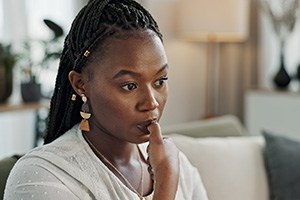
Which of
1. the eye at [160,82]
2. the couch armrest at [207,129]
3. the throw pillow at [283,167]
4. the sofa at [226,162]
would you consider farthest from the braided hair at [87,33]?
the throw pillow at [283,167]

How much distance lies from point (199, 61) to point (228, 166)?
2.40 metres

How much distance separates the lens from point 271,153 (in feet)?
6.46

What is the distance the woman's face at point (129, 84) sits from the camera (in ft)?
3.97

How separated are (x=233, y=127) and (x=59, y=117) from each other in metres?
0.98

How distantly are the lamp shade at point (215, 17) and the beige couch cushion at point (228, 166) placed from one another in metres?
1.78

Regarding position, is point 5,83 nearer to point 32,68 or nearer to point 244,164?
point 32,68

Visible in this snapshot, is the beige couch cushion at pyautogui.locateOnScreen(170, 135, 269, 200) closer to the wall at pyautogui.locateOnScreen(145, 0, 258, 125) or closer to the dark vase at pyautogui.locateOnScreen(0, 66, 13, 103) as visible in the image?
the dark vase at pyautogui.locateOnScreen(0, 66, 13, 103)

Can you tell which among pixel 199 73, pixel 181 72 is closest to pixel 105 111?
pixel 181 72

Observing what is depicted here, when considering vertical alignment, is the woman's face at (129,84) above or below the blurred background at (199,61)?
above

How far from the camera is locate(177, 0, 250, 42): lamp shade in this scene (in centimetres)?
366

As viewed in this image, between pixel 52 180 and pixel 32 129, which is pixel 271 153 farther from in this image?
pixel 32 129

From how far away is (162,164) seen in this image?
1302 millimetres

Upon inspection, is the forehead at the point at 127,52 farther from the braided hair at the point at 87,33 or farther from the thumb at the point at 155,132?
the thumb at the point at 155,132

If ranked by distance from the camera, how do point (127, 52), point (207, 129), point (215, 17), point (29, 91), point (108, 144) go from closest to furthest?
point (127, 52), point (108, 144), point (207, 129), point (29, 91), point (215, 17)
